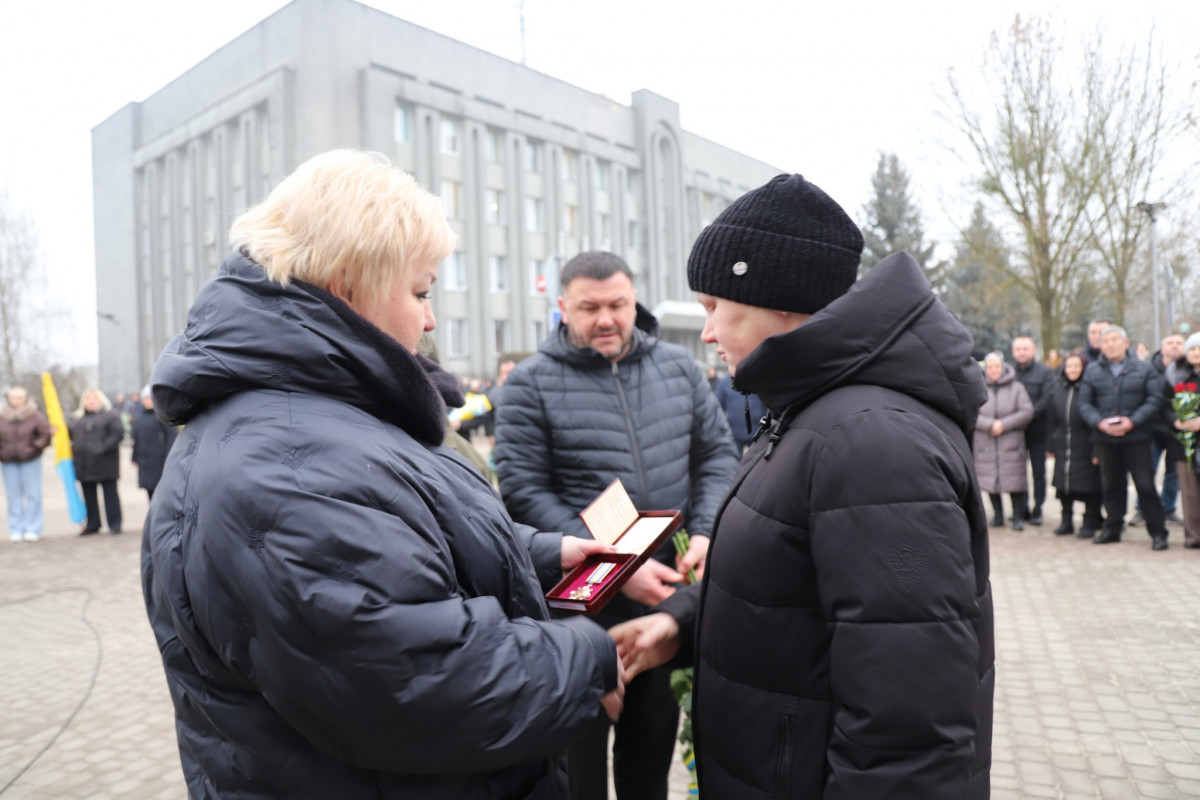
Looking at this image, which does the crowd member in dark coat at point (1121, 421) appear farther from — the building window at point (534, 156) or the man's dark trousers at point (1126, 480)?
the building window at point (534, 156)

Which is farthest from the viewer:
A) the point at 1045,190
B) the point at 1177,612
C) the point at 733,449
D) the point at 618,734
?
the point at 1045,190

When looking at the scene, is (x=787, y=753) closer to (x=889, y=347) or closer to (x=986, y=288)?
(x=889, y=347)

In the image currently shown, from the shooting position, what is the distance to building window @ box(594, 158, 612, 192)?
138 ft

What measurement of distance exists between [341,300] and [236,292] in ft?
0.59

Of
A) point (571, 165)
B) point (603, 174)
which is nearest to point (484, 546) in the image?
point (571, 165)

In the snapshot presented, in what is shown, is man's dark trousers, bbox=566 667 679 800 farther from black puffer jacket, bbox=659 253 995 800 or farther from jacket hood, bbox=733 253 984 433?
jacket hood, bbox=733 253 984 433

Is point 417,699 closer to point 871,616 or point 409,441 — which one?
point 409,441

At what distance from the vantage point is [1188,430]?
796 centimetres

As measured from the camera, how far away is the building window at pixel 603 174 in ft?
138

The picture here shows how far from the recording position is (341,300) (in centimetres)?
157

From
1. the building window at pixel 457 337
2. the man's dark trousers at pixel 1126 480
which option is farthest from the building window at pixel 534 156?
the man's dark trousers at pixel 1126 480

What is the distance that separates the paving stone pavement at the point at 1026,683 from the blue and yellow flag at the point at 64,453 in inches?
145

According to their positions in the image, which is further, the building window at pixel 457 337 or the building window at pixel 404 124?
the building window at pixel 457 337

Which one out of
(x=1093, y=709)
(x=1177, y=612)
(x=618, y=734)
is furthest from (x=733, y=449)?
(x=1177, y=612)
